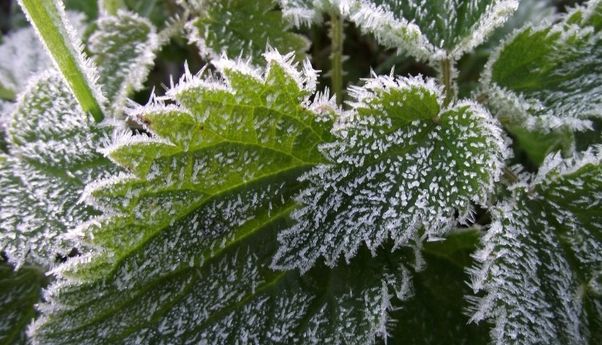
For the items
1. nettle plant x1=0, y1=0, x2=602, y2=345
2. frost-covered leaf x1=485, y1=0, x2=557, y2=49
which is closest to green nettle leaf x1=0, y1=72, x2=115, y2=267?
nettle plant x1=0, y1=0, x2=602, y2=345

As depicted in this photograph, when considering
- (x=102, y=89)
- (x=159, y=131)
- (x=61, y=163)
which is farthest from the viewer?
(x=102, y=89)

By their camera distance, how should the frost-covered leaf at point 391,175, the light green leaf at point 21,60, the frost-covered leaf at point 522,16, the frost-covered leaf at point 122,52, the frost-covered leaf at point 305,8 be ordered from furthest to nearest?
the frost-covered leaf at point 522,16, the light green leaf at point 21,60, the frost-covered leaf at point 122,52, the frost-covered leaf at point 305,8, the frost-covered leaf at point 391,175

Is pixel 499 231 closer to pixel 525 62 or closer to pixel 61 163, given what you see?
pixel 525 62

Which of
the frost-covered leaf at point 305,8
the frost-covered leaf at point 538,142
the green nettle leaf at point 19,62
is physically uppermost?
the green nettle leaf at point 19,62

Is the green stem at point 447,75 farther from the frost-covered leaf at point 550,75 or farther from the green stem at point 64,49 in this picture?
the green stem at point 64,49

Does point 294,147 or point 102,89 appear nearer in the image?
point 294,147

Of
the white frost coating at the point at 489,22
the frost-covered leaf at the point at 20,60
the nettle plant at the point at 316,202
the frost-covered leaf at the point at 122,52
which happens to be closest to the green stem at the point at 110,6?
the frost-covered leaf at the point at 122,52

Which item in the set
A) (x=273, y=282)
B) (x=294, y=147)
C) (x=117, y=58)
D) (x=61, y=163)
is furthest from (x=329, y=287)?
(x=117, y=58)
